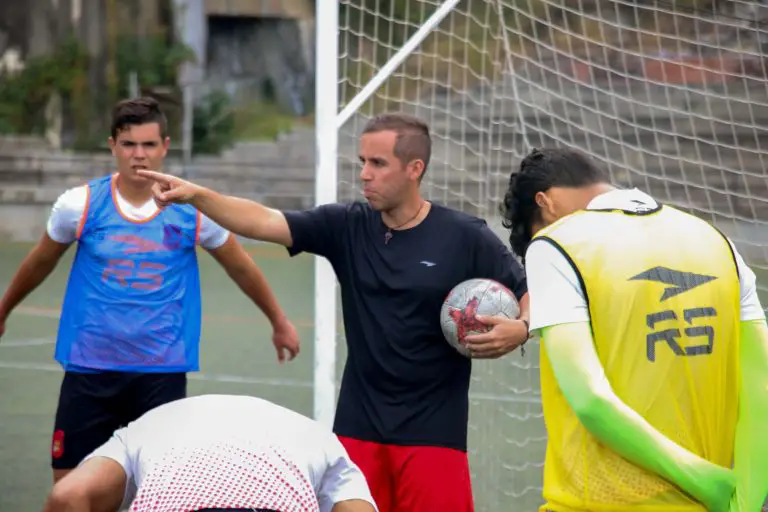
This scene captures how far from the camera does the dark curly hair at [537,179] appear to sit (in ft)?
10.2

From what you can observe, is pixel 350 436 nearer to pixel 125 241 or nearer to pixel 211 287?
pixel 125 241

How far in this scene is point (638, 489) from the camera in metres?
2.87

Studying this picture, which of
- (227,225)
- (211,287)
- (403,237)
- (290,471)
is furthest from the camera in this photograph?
(211,287)

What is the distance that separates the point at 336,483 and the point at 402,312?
1.53m

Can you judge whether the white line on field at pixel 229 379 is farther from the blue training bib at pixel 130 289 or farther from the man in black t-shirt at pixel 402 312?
the man in black t-shirt at pixel 402 312

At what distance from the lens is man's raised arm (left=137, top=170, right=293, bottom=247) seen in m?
4.00

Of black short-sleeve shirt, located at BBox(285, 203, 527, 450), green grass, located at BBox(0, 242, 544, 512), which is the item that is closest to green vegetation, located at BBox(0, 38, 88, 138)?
green grass, located at BBox(0, 242, 544, 512)

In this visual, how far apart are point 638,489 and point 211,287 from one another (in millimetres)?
11989

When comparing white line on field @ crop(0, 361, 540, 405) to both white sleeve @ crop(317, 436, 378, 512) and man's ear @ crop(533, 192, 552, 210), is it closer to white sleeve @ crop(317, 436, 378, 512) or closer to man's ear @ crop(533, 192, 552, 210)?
man's ear @ crop(533, 192, 552, 210)

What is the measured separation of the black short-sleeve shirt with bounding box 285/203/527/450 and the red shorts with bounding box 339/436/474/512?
0.12 feet

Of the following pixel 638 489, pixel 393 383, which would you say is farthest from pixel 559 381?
pixel 393 383

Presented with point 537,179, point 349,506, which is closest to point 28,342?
point 537,179

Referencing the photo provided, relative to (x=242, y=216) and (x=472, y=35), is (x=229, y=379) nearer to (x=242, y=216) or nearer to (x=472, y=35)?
(x=472, y=35)

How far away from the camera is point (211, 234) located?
16.6 feet
